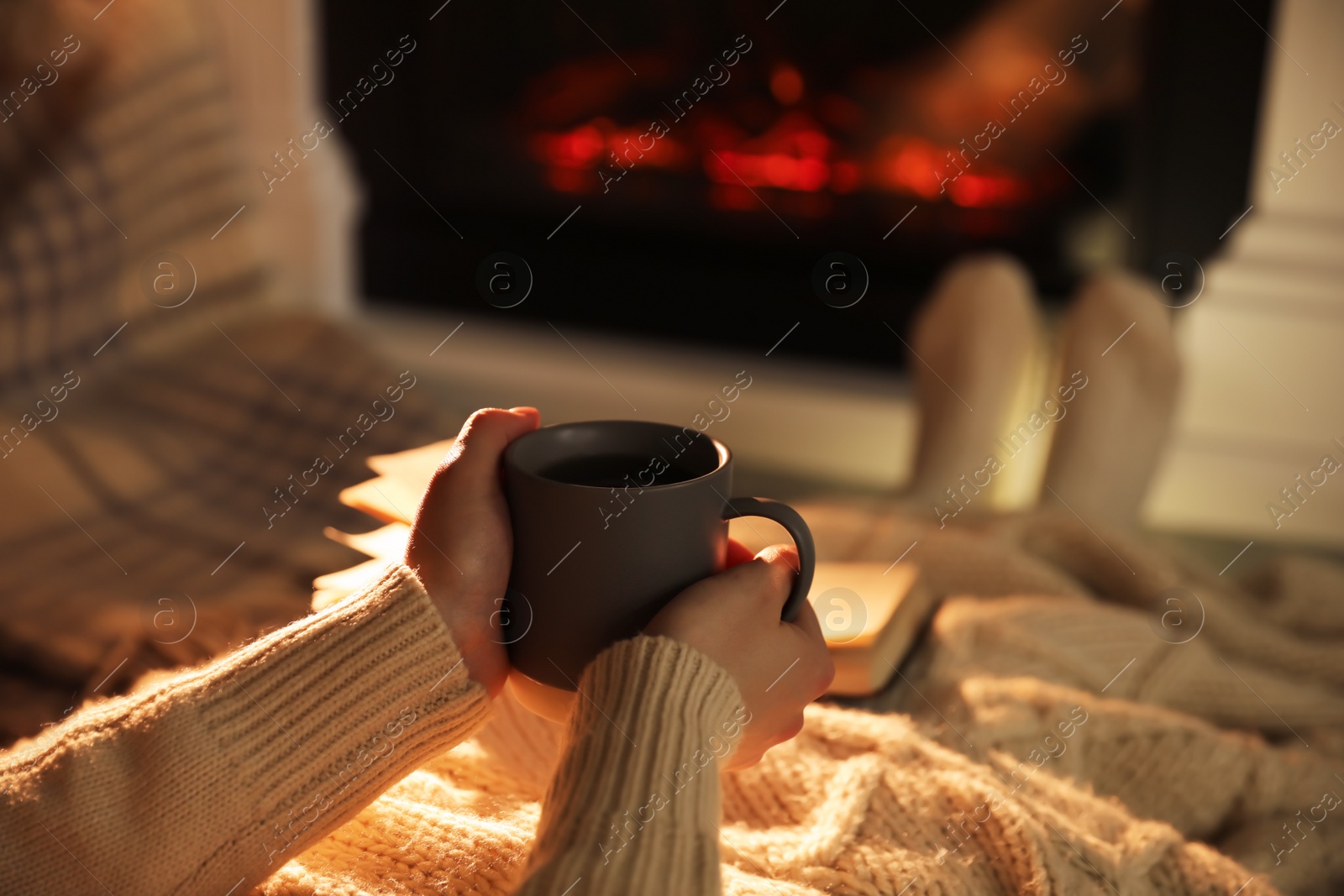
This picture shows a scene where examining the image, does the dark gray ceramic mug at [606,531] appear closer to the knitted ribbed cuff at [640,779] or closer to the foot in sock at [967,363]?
the knitted ribbed cuff at [640,779]

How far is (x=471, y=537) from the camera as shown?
457 millimetres

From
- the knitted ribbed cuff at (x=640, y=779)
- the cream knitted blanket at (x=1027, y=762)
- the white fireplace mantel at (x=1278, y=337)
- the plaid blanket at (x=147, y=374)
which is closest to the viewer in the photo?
the knitted ribbed cuff at (x=640, y=779)

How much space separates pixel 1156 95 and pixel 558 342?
0.88m

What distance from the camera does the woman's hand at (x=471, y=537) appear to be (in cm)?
46

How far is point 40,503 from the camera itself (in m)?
1.17

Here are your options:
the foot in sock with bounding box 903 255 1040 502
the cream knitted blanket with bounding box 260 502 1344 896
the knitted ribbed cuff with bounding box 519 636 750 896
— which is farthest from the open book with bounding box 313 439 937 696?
the foot in sock with bounding box 903 255 1040 502

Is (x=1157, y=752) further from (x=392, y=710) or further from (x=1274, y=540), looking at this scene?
(x=1274, y=540)

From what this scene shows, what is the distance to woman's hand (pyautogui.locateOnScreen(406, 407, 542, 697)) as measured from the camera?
1.50 ft

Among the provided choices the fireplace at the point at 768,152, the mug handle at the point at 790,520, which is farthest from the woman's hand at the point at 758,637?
the fireplace at the point at 768,152

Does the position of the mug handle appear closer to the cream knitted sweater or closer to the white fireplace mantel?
the cream knitted sweater

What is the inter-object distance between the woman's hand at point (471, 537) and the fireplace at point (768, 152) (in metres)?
1.14

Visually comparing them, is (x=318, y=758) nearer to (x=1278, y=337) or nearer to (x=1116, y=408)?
(x=1116, y=408)

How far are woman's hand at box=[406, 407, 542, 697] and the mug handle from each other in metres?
0.09

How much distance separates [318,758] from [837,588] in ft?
1.19
